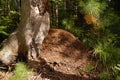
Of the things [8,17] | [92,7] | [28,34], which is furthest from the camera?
[8,17]

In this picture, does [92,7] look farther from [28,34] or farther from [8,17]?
[8,17]

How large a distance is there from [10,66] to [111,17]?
2609 millimetres

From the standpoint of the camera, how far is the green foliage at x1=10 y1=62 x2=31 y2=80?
4836 millimetres

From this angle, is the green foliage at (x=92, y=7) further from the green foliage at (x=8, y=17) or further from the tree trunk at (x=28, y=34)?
the green foliage at (x=8, y=17)

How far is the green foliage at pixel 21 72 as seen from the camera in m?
4.84

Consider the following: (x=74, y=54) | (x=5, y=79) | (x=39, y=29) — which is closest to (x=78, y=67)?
(x=74, y=54)

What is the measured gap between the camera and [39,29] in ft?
17.9

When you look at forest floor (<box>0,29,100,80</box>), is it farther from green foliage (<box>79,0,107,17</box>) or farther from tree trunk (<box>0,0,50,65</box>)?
green foliage (<box>79,0,107,17</box>)

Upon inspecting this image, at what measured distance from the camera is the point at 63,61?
5395mm

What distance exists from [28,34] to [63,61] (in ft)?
2.95

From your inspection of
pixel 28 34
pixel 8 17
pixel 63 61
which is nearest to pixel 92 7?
pixel 63 61

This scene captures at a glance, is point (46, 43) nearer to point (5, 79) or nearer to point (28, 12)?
point (28, 12)

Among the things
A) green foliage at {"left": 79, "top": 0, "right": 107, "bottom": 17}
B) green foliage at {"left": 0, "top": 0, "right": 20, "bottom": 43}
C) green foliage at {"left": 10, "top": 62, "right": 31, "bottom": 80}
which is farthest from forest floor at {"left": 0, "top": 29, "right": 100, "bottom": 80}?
green foliage at {"left": 0, "top": 0, "right": 20, "bottom": 43}

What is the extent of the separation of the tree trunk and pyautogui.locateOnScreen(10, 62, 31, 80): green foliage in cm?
38
